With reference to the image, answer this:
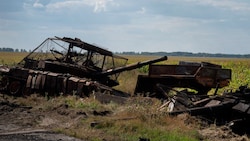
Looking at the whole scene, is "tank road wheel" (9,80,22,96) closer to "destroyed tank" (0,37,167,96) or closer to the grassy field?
"destroyed tank" (0,37,167,96)

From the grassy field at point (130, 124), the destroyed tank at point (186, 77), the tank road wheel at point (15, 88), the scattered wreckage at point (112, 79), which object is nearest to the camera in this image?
the grassy field at point (130, 124)

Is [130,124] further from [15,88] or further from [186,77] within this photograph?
[15,88]

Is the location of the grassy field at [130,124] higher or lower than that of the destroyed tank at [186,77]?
lower

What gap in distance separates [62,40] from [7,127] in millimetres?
8828

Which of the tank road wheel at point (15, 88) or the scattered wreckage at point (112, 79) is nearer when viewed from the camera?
the scattered wreckage at point (112, 79)

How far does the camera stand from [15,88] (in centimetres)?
1812

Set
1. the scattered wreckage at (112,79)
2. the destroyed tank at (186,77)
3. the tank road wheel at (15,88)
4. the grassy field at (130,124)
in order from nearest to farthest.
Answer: the grassy field at (130,124)
the scattered wreckage at (112,79)
the destroyed tank at (186,77)
the tank road wheel at (15,88)

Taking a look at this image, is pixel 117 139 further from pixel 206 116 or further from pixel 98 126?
pixel 206 116

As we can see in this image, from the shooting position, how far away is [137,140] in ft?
31.9

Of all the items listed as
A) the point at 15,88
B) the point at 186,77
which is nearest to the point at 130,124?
the point at 186,77

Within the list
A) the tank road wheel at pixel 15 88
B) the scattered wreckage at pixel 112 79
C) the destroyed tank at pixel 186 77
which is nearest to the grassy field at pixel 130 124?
the scattered wreckage at pixel 112 79

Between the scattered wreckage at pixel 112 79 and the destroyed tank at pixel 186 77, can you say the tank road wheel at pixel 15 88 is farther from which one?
the destroyed tank at pixel 186 77

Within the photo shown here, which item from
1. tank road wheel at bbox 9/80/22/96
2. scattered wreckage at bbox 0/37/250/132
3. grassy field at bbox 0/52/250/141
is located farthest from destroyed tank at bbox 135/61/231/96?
tank road wheel at bbox 9/80/22/96

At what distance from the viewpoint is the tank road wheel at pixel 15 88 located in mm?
18047
